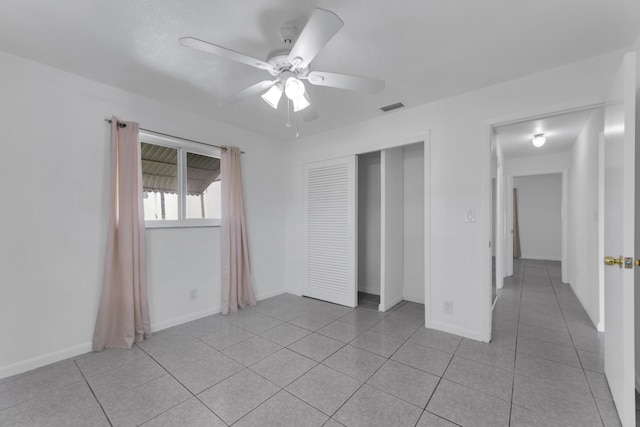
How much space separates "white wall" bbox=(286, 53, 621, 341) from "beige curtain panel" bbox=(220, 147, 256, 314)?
6.69 feet

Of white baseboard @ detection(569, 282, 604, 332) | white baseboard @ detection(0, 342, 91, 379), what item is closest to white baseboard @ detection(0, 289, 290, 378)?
white baseboard @ detection(0, 342, 91, 379)

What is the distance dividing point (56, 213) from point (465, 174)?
373cm

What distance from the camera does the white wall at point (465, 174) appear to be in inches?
92.6

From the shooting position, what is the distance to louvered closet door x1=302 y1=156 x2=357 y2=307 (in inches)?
143

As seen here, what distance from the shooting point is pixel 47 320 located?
2.24 metres

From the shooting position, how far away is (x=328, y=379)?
6.59ft

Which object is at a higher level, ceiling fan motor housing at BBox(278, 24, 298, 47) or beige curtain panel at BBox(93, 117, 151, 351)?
ceiling fan motor housing at BBox(278, 24, 298, 47)

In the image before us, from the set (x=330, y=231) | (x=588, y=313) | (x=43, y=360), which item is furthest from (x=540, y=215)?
(x=43, y=360)

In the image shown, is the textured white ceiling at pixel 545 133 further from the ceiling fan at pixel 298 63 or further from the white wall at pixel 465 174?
the ceiling fan at pixel 298 63

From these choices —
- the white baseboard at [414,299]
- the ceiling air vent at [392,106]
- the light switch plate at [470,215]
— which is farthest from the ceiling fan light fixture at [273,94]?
the white baseboard at [414,299]

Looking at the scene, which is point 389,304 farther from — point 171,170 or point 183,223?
point 171,170

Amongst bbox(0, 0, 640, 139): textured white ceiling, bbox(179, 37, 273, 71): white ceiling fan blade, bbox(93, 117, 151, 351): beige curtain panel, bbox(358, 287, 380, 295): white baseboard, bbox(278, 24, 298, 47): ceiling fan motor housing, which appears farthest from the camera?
bbox(358, 287, 380, 295): white baseboard

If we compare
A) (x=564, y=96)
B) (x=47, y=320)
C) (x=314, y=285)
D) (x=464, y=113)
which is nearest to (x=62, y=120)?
(x=47, y=320)

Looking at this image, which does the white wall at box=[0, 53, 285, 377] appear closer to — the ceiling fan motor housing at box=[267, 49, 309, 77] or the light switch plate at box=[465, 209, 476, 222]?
the ceiling fan motor housing at box=[267, 49, 309, 77]
